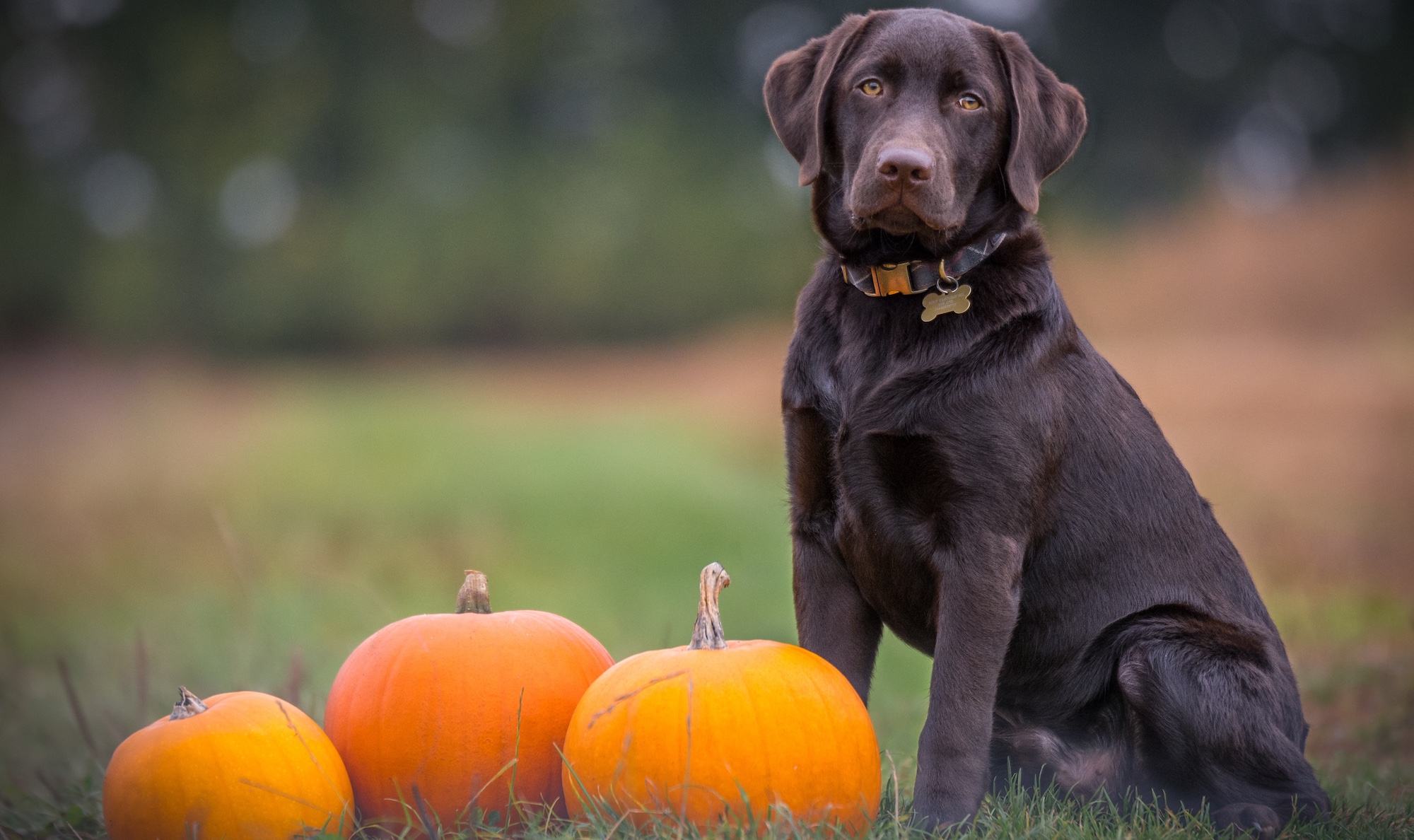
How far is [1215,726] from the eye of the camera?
2375 millimetres

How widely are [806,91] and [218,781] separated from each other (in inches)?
82.3

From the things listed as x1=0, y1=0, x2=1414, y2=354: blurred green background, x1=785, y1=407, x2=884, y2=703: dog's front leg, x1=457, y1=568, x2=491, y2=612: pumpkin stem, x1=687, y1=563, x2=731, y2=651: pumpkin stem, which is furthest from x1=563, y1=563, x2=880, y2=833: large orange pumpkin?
x1=0, y1=0, x2=1414, y2=354: blurred green background

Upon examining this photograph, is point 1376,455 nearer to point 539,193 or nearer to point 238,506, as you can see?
point 238,506

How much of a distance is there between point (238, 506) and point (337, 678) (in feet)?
21.0

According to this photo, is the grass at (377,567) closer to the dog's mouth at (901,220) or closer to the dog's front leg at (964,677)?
the dog's front leg at (964,677)

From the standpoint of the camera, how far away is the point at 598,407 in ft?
48.6

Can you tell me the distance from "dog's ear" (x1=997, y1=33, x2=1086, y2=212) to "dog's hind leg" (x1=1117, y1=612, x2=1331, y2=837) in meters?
1.07

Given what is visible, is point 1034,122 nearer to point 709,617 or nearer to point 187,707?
point 709,617

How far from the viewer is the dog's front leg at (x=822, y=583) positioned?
2.60m

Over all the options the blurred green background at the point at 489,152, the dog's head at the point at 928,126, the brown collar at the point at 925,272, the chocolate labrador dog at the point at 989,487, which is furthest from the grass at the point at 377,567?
the blurred green background at the point at 489,152

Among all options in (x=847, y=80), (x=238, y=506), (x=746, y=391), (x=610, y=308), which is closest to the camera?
(x=847, y=80)

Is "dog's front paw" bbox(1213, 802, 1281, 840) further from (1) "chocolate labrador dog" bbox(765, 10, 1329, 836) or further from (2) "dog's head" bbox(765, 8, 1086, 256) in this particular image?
(2) "dog's head" bbox(765, 8, 1086, 256)

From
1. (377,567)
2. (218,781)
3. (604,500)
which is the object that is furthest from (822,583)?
Answer: (604,500)

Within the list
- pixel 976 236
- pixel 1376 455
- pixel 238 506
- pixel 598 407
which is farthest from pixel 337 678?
pixel 598 407
